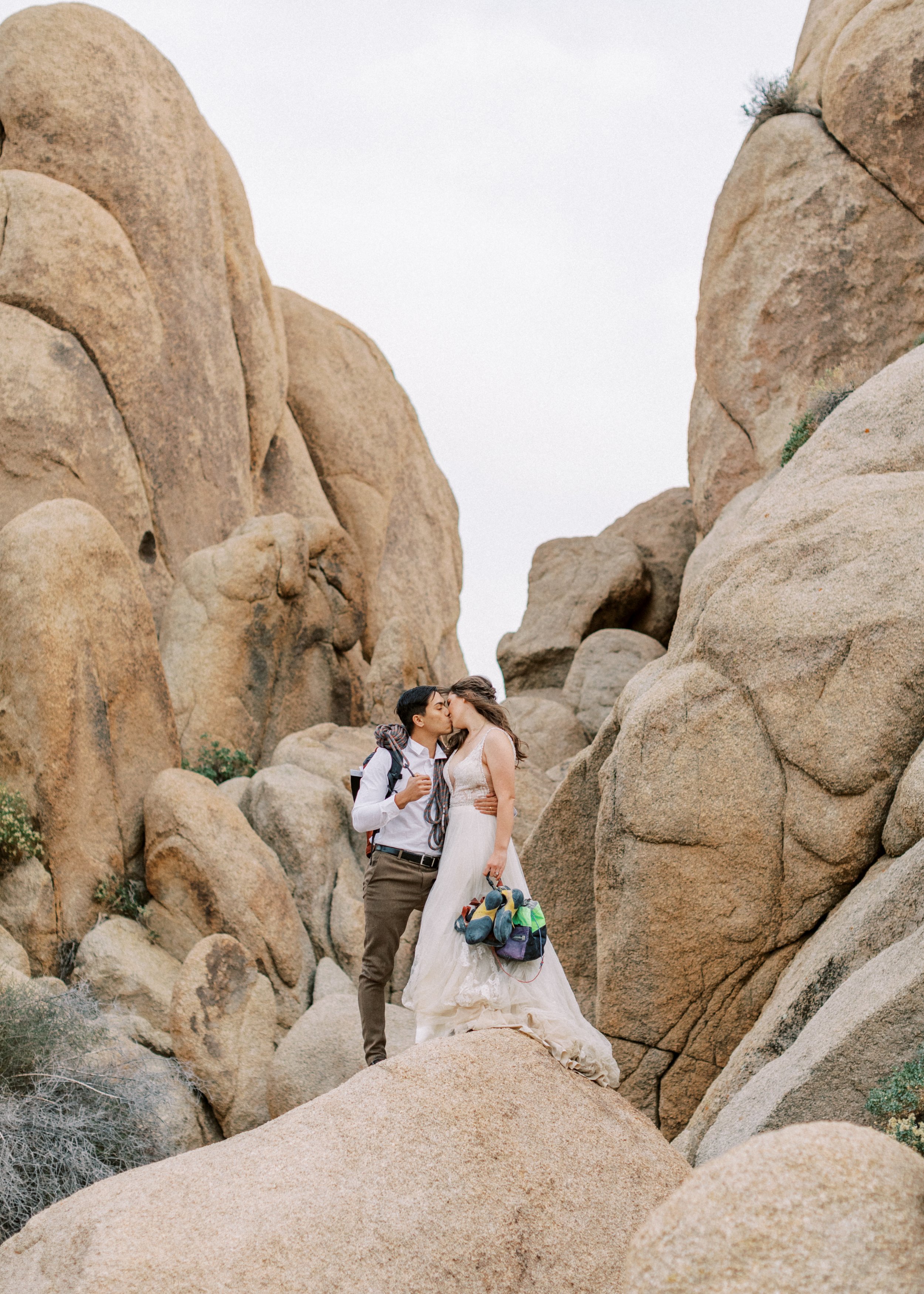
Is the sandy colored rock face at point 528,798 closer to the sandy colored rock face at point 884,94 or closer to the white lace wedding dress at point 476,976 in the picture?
the white lace wedding dress at point 476,976

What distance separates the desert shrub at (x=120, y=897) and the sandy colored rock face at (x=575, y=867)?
4.53m

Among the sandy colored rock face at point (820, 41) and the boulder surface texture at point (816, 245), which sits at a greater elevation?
the sandy colored rock face at point (820, 41)

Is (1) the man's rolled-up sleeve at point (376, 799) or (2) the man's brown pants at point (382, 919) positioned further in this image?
(2) the man's brown pants at point (382, 919)

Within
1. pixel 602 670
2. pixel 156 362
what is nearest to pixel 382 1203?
pixel 602 670

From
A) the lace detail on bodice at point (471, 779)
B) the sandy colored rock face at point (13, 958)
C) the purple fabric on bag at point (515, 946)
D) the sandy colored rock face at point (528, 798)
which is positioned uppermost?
the lace detail on bodice at point (471, 779)

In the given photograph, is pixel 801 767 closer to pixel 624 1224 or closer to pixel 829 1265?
pixel 624 1224

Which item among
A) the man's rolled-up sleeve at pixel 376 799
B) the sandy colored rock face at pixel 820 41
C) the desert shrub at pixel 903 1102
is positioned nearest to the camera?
the desert shrub at pixel 903 1102

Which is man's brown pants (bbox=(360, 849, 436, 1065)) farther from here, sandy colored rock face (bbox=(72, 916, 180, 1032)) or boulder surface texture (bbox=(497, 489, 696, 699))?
boulder surface texture (bbox=(497, 489, 696, 699))

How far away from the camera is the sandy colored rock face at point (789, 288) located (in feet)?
54.1

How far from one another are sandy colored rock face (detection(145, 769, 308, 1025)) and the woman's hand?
644 cm

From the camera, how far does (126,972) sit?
11.8m

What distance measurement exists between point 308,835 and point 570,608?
896cm

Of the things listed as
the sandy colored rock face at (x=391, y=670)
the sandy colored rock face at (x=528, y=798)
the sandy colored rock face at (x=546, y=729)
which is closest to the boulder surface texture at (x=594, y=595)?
the sandy colored rock face at (x=546, y=729)

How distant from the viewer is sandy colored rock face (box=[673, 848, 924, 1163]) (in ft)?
21.8
